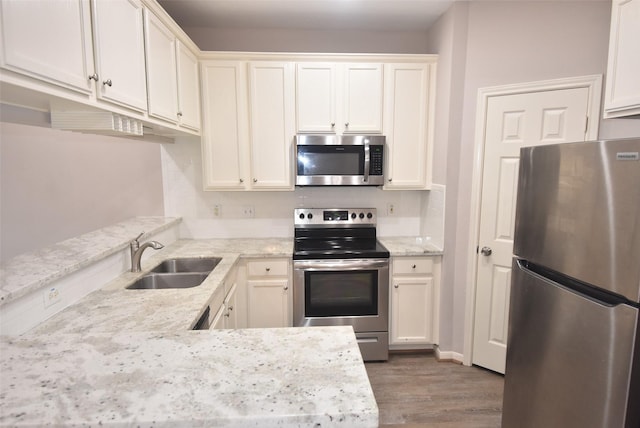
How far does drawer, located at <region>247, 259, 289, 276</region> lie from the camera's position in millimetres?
2770

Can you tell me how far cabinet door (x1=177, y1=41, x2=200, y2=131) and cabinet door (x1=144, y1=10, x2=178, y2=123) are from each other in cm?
8

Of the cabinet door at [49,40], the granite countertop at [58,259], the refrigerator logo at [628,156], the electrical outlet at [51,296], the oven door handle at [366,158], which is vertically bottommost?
the electrical outlet at [51,296]

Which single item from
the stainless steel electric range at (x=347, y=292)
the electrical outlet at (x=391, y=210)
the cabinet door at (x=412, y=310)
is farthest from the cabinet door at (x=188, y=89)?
the cabinet door at (x=412, y=310)

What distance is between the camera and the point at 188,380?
0.94 m

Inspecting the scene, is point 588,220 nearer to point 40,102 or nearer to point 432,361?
point 432,361

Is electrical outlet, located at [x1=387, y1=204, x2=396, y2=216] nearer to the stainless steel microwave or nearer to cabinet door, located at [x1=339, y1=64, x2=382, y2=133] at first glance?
the stainless steel microwave

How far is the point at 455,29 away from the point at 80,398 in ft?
9.71

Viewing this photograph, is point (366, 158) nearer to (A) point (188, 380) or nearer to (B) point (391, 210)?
(B) point (391, 210)

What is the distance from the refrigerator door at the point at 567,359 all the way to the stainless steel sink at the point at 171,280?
1.85 metres

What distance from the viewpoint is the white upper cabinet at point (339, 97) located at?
2.79 meters

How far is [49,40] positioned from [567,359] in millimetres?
2231

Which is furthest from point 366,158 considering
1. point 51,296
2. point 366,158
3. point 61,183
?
point 51,296

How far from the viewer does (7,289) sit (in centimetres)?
128

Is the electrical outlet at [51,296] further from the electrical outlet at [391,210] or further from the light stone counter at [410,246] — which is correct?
the electrical outlet at [391,210]
